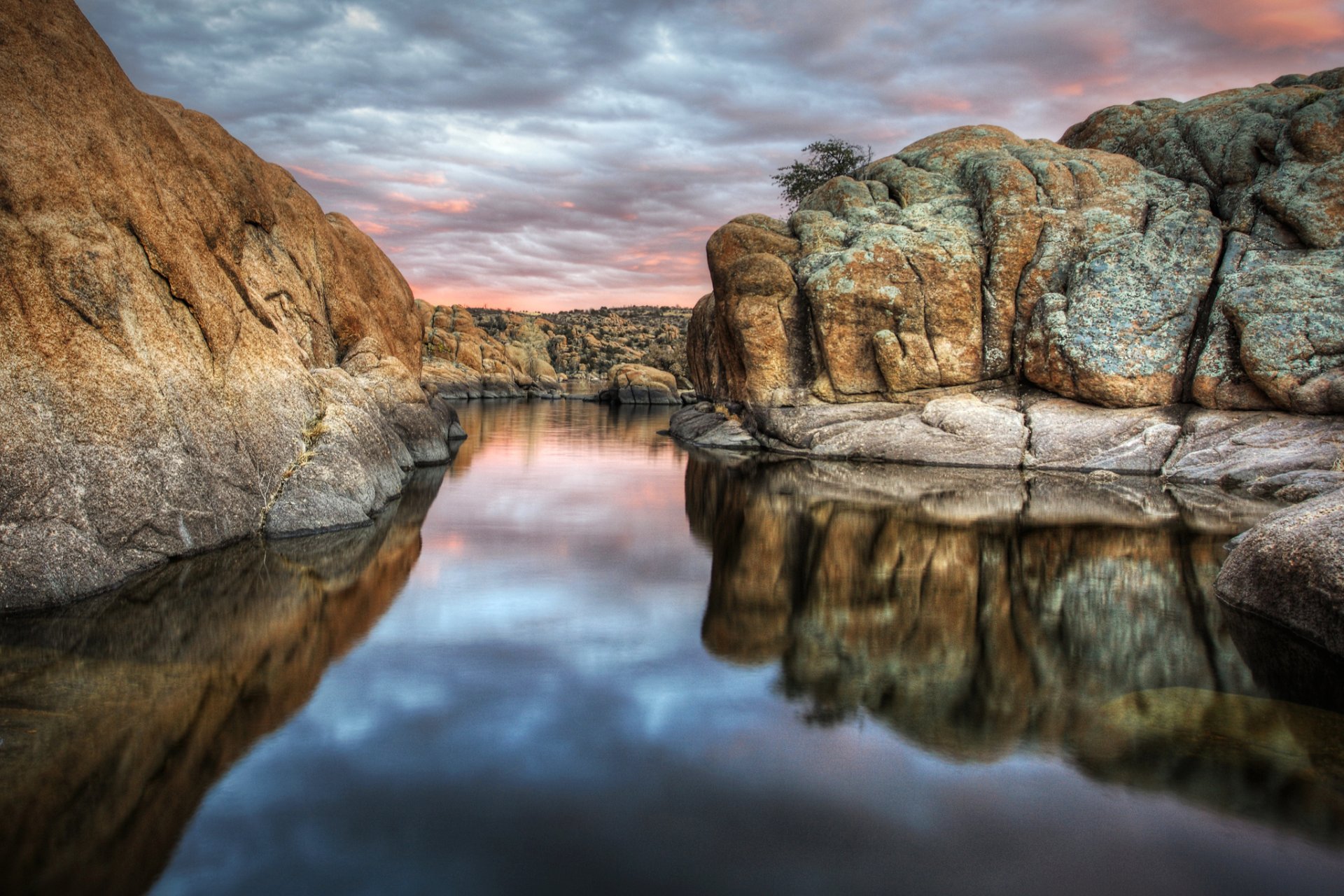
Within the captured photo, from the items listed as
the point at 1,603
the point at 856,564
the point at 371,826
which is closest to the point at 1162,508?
the point at 856,564

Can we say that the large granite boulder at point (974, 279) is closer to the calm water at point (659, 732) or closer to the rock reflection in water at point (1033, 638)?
the rock reflection in water at point (1033, 638)

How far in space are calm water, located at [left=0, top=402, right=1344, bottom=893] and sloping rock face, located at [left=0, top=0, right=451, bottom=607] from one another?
764 mm

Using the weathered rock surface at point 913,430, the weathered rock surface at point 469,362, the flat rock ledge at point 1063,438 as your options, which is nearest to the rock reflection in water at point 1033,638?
the flat rock ledge at point 1063,438

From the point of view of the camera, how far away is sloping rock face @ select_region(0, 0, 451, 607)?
761 cm

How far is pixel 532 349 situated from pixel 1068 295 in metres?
83.3

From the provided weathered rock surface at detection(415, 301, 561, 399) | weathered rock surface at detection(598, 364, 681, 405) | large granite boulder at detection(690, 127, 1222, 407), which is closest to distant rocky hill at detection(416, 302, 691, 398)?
weathered rock surface at detection(415, 301, 561, 399)

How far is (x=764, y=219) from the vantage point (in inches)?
1184

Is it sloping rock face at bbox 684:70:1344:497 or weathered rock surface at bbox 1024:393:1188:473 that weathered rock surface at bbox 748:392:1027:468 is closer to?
sloping rock face at bbox 684:70:1344:497

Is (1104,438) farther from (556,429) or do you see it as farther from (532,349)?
(532,349)

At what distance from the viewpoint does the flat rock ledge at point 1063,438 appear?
17188mm

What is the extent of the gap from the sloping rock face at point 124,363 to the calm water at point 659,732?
76 cm

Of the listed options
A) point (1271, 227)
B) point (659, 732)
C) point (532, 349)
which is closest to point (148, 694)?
point (659, 732)

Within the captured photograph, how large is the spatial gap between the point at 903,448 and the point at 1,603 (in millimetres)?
21198

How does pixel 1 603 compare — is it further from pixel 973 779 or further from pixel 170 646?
pixel 973 779
